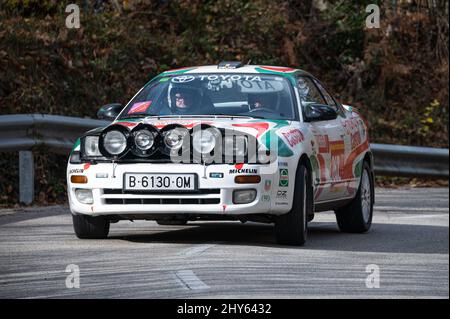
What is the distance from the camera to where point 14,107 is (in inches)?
698

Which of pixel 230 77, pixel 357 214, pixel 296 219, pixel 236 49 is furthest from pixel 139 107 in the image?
pixel 236 49

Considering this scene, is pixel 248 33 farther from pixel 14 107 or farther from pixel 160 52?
pixel 14 107

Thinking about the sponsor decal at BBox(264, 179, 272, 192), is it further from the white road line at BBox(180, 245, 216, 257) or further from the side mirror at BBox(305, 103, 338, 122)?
the side mirror at BBox(305, 103, 338, 122)

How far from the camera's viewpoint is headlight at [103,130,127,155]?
10.8 m

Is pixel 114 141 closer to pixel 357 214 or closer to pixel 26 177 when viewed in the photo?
pixel 357 214

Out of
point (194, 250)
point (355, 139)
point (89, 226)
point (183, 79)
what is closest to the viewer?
point (194, 250)

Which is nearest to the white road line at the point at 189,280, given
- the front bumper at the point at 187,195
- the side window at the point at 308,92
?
the front bumper at the point at 187,195

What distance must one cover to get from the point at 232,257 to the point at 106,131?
5.30 feet

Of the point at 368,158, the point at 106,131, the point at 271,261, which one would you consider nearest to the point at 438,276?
the point at 271,261

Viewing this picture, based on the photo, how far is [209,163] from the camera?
10.6 metres

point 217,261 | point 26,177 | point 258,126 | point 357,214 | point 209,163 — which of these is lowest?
point 26,177

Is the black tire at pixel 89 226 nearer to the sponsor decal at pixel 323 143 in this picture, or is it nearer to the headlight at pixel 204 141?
the headlight at pixel 204 141

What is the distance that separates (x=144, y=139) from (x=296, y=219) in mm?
1355

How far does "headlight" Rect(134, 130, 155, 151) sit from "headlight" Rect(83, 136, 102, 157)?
1.29 ft
